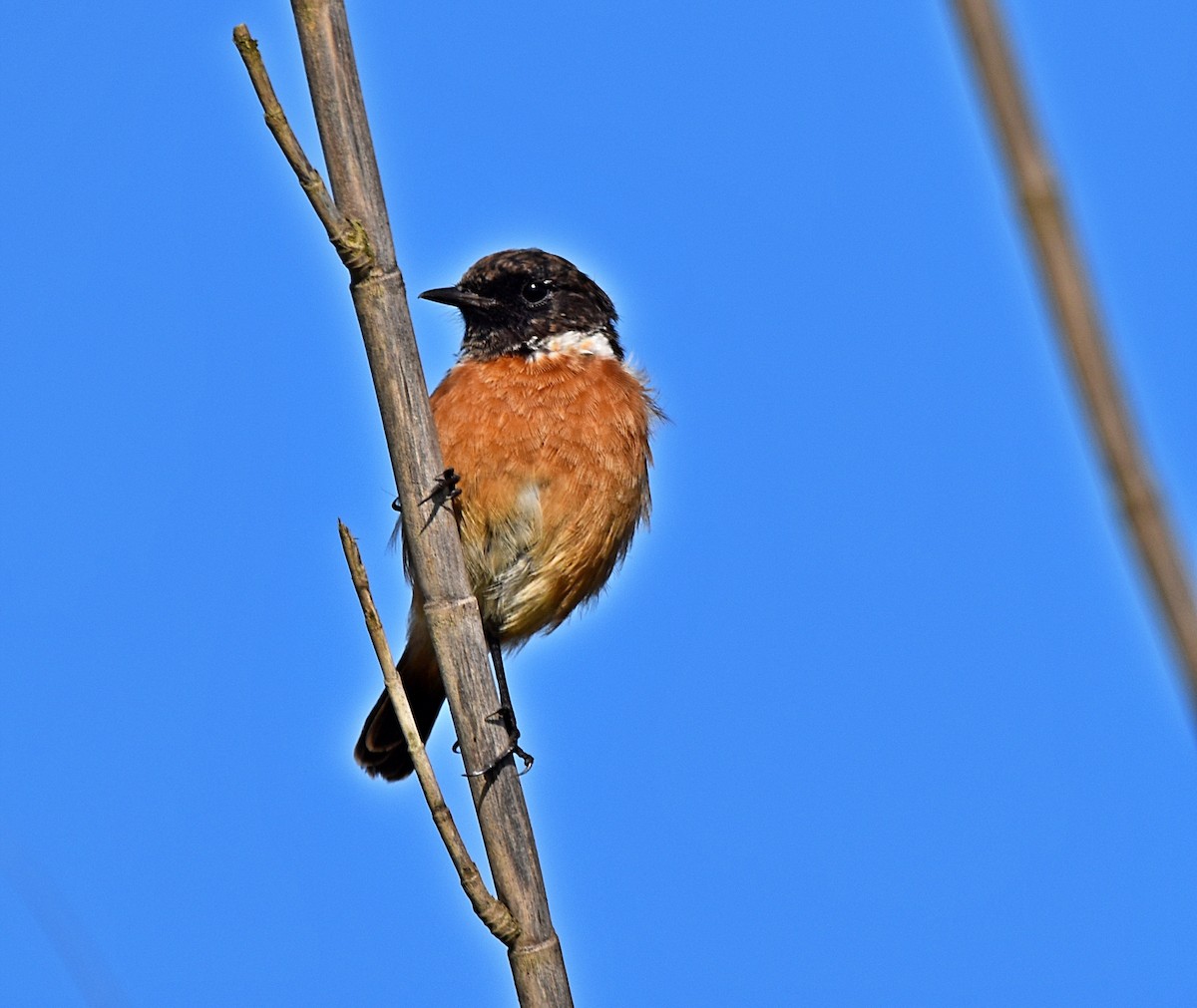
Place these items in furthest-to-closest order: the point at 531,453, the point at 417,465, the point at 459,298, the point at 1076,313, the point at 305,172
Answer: the point at 459,298, the point at 531,453, the point at 417,465, the point at 305,172, the point at 1076,313

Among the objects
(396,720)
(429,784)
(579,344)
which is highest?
(579,344)

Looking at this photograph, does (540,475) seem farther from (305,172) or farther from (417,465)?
(305,172)

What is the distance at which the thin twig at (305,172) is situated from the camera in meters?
3.58

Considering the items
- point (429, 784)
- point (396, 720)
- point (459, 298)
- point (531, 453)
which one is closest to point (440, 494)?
point (429, 784)

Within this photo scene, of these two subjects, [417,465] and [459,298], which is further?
[459,298]

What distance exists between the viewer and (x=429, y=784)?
3824mm

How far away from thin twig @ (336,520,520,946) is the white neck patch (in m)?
2.83

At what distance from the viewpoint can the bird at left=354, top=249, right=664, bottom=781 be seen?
6.15 m

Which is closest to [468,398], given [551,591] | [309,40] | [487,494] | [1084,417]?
[487,494]

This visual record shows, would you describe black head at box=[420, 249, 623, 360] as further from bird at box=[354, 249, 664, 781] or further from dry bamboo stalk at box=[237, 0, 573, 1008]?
dry bamboo stalk at box=[237, 0, 573, 1008]

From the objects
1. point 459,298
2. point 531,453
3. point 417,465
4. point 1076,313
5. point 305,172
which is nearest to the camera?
point 1076,313

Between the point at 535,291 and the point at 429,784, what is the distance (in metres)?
3.58

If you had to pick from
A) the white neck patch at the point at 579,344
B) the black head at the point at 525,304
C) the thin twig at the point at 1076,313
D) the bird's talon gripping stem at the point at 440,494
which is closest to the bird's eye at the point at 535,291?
the black head at the point at 525,304

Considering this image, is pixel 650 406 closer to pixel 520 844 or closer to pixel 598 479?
pixel 598 479
